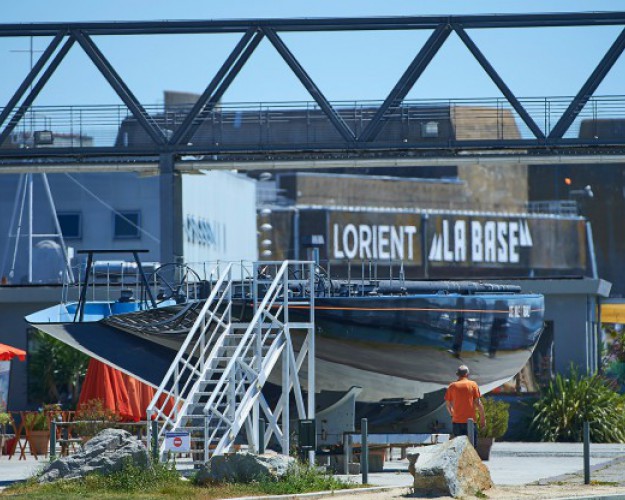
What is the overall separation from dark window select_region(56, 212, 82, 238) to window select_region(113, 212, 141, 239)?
4.85 feet

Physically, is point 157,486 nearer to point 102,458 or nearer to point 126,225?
point 102,458

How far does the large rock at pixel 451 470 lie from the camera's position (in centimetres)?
1933

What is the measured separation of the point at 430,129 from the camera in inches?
1310

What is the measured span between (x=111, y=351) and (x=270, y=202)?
53.3 meters

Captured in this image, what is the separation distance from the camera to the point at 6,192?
192 ft

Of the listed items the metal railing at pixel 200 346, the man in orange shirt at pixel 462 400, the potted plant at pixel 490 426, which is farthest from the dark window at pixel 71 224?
the man in orange shirt at pixel 462 400

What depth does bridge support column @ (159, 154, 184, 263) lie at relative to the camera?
32344 millimetres

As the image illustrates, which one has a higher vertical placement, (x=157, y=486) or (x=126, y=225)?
(x=126, y=225)

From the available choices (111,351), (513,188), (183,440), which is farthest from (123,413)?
(513,188)

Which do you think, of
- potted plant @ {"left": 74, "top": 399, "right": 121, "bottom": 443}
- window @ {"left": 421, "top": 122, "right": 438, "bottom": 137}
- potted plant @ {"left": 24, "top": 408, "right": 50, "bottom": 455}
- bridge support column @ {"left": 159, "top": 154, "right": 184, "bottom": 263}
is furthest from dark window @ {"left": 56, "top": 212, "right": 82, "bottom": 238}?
potted plant @ {"left": 74, "top": 399, "right": 121, "bottom": 443}

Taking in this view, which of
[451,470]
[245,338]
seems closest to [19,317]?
[245,338]

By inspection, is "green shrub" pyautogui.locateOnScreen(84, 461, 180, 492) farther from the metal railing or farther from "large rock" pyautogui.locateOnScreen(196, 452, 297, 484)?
the metal railing

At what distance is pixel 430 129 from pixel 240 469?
15.0m

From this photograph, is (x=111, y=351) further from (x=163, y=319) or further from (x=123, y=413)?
(x=123, y=413)
